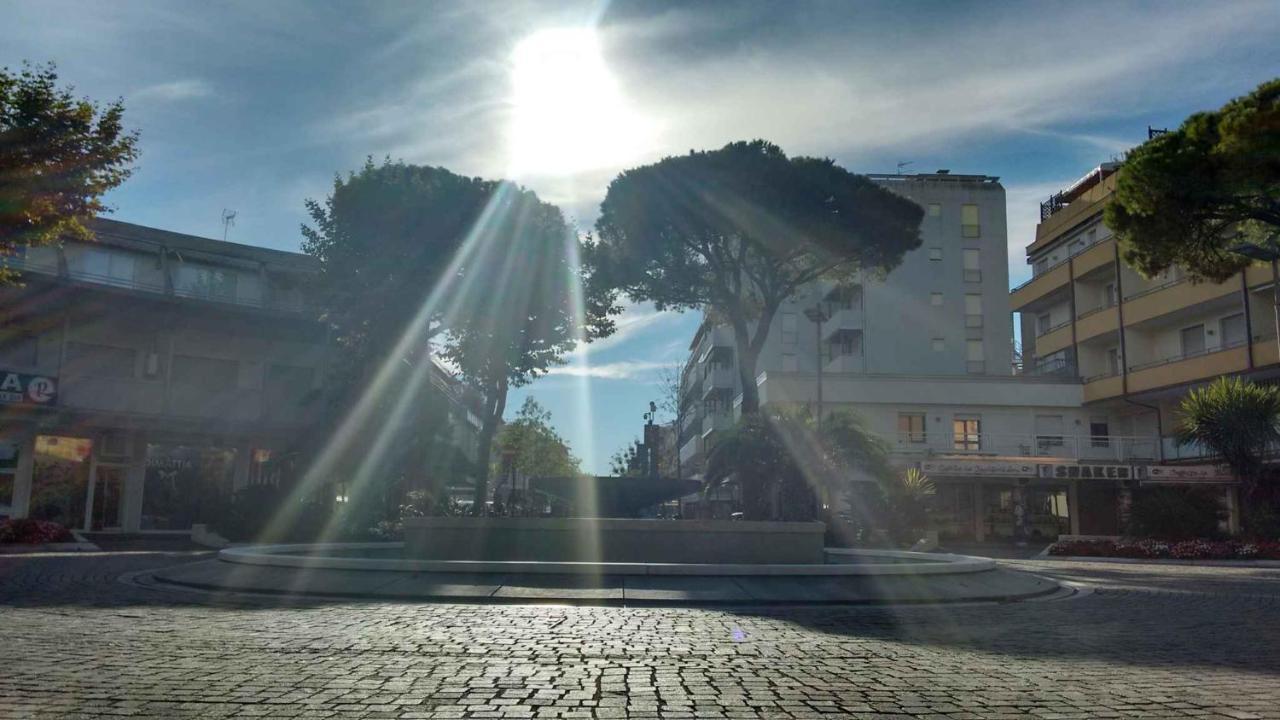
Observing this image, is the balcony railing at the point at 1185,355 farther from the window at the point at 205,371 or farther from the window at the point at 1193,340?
the window at the point at 205,371

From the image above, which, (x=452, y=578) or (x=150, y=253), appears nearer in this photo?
(x=452, y=578)

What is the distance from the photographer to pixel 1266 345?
32.5 m

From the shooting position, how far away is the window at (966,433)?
41.2 m

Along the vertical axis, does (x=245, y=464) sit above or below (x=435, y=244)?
below

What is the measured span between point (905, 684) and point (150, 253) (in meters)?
32.5

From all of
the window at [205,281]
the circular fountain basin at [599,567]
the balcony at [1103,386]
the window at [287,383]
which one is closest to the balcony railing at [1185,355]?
the balcony at [1103,386]

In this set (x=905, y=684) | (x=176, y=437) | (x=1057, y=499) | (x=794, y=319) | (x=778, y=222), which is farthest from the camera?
(x=794, y=319)

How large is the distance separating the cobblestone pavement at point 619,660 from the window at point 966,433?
2959 centimetres

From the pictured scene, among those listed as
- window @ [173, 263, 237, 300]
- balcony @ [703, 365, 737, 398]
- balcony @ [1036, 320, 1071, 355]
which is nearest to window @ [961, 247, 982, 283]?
balcony @ [1036, 320, 1071, 355]

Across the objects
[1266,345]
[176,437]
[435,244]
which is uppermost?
[435,244]

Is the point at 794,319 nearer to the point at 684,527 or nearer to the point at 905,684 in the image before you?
the point at 684,527

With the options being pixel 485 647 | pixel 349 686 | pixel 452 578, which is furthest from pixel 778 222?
pixel 349 686

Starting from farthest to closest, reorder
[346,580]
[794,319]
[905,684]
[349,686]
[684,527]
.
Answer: [794,319], [684,527], [346,580], [905,684], [349,686]

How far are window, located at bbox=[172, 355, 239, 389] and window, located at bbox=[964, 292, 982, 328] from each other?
34.4 meters
